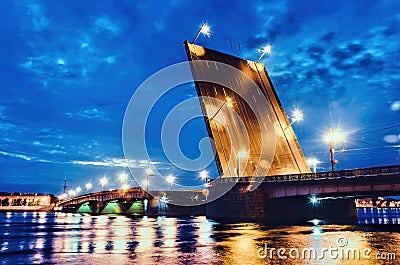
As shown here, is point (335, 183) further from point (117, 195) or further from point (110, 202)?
point (110, 202)

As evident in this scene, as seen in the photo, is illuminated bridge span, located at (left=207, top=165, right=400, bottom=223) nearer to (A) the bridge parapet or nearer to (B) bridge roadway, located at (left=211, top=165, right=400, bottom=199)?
(B) bridge roadway, located at (left=211, top=165, right=400, bottom=199)

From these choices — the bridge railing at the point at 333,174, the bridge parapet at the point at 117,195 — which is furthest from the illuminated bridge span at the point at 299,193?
the bridge parapet at the point at 117,195

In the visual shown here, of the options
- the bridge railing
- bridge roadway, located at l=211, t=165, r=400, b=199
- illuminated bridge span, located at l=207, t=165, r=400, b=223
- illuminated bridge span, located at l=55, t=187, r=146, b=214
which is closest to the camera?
the bridge railing

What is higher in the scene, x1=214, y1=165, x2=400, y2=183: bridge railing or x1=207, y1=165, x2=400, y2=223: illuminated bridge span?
x1=214, y1=165, x2=400, y2=183: bridge railing

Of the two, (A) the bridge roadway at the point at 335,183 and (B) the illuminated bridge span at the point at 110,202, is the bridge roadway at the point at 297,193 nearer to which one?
(A) the bridge roadway at the point at 335,183

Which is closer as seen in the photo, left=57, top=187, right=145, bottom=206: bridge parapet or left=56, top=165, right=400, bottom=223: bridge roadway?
left=56, top=165, right=400, bottom=223: bridge roadway

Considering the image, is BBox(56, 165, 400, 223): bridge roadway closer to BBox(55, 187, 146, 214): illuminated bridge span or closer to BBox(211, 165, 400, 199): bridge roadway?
BBox(211, 165, 400, 199): bridge roadway

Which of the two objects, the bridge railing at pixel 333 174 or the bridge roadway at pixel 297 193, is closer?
the bridge railing at pixel 333 174

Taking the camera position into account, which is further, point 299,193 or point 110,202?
point 110,202

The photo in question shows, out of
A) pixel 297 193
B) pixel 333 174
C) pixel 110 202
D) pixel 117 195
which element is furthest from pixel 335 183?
pixel 110 202

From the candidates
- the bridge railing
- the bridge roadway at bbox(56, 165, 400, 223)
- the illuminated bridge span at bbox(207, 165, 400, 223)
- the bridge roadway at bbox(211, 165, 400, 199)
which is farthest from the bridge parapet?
the bridge roadway at bbox(211, 165, 400, 199)

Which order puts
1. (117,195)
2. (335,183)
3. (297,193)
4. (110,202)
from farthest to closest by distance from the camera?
(110,202) < (117,195) < (297,193) < (335,183)

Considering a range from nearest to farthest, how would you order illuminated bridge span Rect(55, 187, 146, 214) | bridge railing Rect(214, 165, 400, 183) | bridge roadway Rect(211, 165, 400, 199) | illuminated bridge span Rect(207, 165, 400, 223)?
1. bridge railing Rect(214, 165, 400, 183)
2. bridge roadway Rect(211, 165, 400, 199)
3. illuminated bridge span Rect(207, 165, 400, 223)
4. illuminated bridge span Rect(55, 187, 146, 214)

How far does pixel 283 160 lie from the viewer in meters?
59.5
